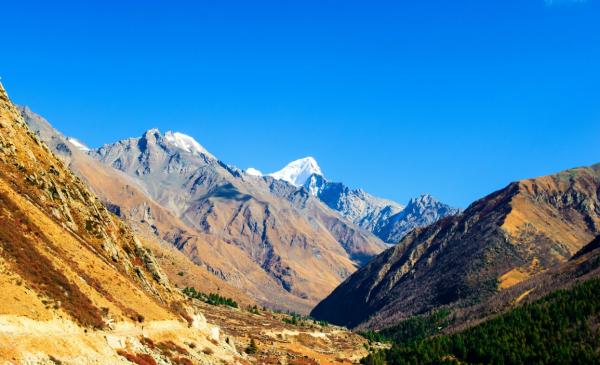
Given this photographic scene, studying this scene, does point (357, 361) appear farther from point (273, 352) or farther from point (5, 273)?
point (5, 273)

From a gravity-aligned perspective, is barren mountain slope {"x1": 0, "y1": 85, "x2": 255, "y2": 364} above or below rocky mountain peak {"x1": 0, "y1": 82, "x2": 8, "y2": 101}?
below

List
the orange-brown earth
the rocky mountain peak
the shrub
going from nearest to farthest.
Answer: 1. the orange-brown earth
2. the rocky mountain peak
3. the shrub

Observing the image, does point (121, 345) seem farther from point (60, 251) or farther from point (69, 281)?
point (60, 251)

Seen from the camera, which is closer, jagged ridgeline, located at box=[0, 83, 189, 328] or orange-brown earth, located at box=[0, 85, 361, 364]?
orange-brown earth, located at box=[0, 85, 361, 364]

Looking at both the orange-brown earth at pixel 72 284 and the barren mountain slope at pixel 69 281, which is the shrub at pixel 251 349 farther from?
the barren mountain slope at pixel 69 281

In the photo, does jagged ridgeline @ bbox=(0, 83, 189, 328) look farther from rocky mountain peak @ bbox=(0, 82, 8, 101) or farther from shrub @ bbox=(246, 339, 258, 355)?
shrub @ bbox=(246, 339, 258, 355)

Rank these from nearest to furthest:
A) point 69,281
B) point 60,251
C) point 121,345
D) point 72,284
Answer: point 121,345 → point 72,284 → point 69,281 → point 60,251

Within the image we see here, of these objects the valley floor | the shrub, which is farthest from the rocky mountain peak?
the shrub

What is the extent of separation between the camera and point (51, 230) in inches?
3844

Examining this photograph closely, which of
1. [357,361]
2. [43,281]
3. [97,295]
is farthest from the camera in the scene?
[357,361]

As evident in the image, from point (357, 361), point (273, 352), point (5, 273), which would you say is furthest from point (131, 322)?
point (357, 361)

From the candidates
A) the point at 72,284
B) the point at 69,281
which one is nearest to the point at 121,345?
the point at 72,284

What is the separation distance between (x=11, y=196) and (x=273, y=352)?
8512cm

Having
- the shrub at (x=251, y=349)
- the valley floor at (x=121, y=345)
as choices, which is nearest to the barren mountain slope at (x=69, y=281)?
the valley floor at (x=121, y=345)
